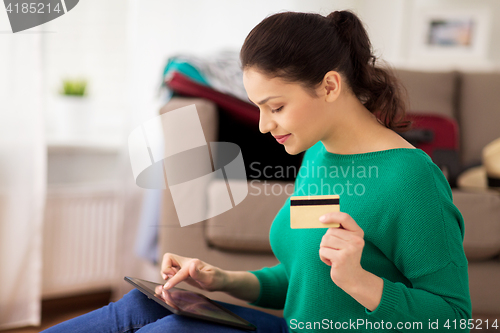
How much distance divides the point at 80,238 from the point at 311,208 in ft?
4.36

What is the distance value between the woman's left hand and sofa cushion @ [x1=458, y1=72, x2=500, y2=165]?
1.37 m

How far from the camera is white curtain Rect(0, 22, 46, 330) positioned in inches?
55.2

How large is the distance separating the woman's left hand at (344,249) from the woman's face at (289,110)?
0.52 feet

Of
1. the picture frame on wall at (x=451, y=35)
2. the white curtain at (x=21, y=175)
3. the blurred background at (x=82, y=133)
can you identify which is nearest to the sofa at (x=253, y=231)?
the blurred background at (x=82, y=133)

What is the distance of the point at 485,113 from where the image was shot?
1744 mm

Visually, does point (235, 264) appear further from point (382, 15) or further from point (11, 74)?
point (382, 15)

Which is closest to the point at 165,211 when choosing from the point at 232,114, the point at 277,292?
the point at 232,114

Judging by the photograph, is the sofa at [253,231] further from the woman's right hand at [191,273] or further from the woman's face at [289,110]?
the woman's face at [289,110]

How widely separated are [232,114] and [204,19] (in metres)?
0.80

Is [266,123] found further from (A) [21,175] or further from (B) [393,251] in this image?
(A) [21,175]

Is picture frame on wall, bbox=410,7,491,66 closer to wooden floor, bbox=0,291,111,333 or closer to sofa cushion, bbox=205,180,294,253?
sofa cushion, bbox=205,180,294,253

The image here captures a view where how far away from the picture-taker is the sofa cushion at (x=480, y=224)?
1.16 meters

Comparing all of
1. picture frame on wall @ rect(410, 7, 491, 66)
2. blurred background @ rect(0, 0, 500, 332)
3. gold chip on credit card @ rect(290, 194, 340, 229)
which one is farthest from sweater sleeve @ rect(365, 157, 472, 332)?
picture frame on wall @ rect(410, 7, 491, 66)

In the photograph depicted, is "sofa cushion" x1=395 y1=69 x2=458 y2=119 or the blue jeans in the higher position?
"sofa cushion" x1=395 y1=69 x2=458 y2=119
